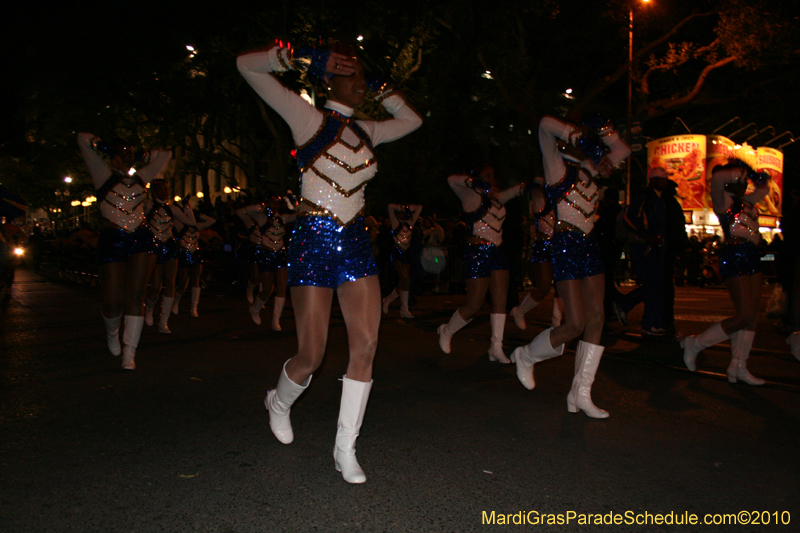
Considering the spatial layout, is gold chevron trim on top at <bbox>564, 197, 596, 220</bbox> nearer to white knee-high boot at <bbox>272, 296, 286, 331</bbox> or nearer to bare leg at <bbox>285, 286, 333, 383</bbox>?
bare leg at <bbox>285, 286, 333, 383</bbox>

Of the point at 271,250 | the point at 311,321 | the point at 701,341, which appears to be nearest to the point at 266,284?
the point at 271,250

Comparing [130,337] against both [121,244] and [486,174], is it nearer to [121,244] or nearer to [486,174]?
A: [121,244]

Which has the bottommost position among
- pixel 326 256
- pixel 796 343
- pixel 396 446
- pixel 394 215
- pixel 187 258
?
pixel 396 446

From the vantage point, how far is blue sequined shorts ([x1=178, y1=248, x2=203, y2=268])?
34.3 ft

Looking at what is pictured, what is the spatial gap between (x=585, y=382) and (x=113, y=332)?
4648 millimetres

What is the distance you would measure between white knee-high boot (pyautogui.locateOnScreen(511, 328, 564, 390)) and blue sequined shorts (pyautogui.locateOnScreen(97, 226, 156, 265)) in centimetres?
356

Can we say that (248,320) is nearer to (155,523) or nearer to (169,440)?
(169,440)

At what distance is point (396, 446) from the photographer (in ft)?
12.6

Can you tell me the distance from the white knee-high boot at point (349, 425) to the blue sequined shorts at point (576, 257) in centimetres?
189

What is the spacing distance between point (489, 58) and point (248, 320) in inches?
549

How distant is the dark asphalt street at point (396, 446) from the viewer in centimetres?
290

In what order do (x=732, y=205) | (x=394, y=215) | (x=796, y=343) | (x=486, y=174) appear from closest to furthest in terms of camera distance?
(x=732, y=205) → (x=796, y=343) → (x=486, y=174) → (x=394, y=215)

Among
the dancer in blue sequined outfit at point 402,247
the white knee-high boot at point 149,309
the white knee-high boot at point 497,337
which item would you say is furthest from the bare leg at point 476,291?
the white knee-high boot at point 149,309

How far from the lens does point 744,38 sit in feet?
62.1
